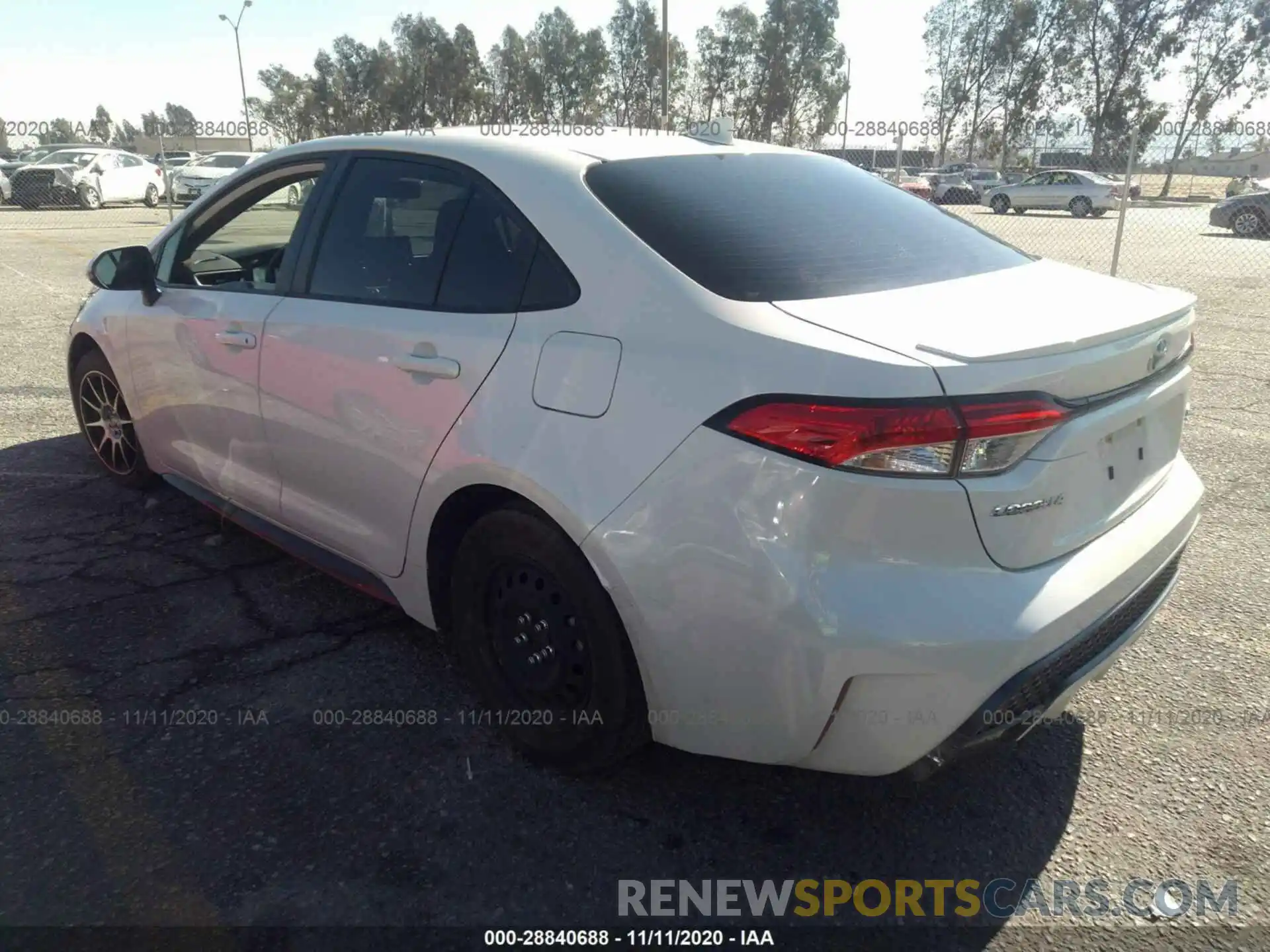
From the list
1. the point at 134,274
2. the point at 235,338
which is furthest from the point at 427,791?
the point at 134,274

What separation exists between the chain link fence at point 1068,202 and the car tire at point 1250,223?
0.02 metres

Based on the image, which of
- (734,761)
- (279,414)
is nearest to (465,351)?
(279,414)

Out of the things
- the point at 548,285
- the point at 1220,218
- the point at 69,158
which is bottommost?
the point at 1220,218

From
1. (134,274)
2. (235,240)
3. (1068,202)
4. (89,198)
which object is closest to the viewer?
(134,274)

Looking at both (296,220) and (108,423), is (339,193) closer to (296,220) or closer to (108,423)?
(296,220)

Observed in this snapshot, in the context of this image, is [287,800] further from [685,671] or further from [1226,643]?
[1226,643]

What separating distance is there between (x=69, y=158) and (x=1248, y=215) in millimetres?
29703

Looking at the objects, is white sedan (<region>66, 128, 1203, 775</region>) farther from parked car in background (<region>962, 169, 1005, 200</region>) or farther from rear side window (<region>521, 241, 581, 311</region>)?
parked car in background (<region>962, 169, 1005, 200</region>)

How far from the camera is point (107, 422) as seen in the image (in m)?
4.59

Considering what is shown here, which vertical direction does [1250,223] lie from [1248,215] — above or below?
below

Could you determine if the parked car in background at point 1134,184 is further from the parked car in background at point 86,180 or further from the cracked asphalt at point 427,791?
the cracked asphalt at point 427,791

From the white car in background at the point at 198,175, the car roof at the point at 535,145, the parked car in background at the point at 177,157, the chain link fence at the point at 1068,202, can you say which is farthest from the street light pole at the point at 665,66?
the parked car in background at the point at 177,157

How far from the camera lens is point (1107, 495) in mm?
2270

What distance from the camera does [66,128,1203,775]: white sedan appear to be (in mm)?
1940
